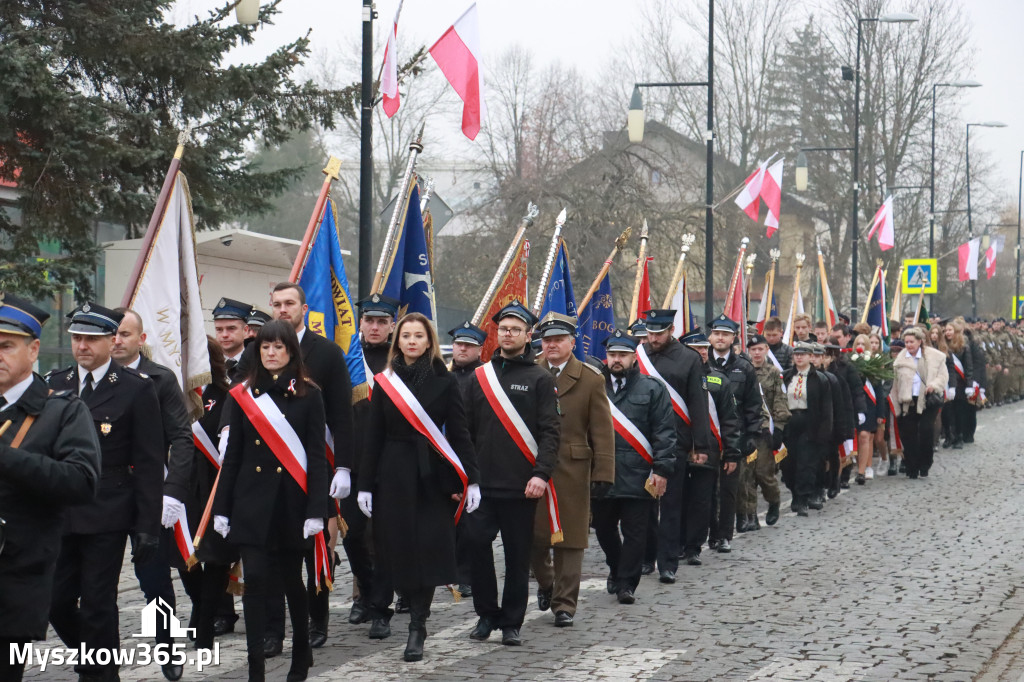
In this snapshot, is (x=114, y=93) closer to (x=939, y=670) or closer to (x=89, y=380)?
(x=89, y=380)

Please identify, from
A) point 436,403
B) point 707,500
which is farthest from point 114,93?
point 436,403

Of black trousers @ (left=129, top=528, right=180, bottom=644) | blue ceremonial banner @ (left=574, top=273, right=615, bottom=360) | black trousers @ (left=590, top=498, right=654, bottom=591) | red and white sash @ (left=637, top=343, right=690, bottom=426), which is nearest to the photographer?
black trousers @ (left=129, top=528, right=180, bottom=644)

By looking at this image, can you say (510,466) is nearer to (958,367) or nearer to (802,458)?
(802,458)

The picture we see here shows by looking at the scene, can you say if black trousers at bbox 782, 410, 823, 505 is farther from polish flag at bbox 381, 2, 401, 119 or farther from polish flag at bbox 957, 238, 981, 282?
polish flag at bbox 957, 238, 981, 282

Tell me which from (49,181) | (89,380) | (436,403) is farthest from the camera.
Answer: (49,181)

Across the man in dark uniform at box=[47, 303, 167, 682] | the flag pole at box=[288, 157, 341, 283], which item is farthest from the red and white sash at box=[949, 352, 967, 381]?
the man in dark uniform at box=[47, 303, 167, 682]

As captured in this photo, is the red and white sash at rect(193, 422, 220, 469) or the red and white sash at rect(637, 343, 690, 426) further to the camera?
the red and white sash at rect(637, 343, 690, 426)

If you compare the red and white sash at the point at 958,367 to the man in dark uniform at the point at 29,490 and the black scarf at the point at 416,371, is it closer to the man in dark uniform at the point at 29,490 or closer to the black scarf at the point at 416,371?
the black scarf at the point at 416,371

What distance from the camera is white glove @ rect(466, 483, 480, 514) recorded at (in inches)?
322

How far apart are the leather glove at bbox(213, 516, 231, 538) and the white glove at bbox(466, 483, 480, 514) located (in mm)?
1538

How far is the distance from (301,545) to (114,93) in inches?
481

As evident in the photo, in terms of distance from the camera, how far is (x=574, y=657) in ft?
26.2

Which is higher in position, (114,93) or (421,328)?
(114,93)

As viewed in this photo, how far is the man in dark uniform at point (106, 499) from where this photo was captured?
263 inches
